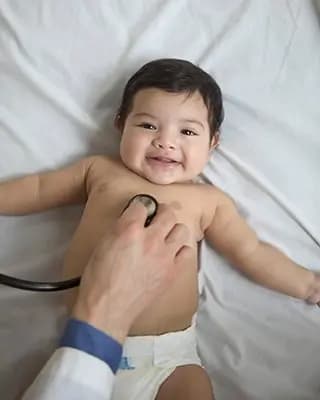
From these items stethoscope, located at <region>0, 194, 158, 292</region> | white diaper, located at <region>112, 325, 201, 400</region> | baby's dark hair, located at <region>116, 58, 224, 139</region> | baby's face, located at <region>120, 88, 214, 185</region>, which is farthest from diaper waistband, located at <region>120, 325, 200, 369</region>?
baby's dark hair, located at <region>116, 58, 224, 139</region>

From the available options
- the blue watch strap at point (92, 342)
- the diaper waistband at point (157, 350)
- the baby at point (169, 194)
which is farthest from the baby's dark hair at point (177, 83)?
the blue watch strap at point (92, 342)

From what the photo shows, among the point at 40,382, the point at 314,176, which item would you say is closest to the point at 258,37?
the point at 314,176

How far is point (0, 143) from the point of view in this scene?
132cm

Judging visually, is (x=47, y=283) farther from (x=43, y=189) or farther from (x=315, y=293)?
(x=315, y=293)

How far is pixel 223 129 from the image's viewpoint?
133cm

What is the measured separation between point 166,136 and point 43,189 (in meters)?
0.26

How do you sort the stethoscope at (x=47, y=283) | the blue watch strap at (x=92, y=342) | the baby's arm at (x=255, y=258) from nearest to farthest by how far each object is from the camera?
the blue watch strap at (x=92, y=342)
the stethoscope at (x=47, y=283)
the baby's arm at (x=255, y=258)

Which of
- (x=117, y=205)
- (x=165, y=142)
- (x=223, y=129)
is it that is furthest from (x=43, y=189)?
(x=223, y=129)

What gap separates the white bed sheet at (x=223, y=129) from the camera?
1.26m

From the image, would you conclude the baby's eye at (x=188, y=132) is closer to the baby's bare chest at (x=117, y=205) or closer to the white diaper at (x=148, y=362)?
the baby's bare chest at (x=117, y=205)

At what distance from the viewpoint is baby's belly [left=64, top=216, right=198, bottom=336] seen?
46.0 inches

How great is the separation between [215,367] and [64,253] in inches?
13.8

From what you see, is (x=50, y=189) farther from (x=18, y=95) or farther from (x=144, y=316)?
(x=144, y=316)

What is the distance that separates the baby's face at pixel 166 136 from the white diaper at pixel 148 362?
0.28 metres
